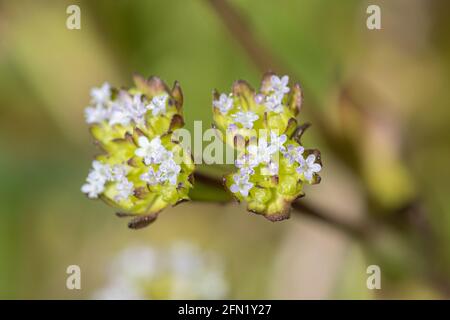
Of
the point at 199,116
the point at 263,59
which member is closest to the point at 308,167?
the point at 263,59

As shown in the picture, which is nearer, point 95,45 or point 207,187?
point 207,187

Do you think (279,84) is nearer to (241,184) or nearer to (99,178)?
(241,184)

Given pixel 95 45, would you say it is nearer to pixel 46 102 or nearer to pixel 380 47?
pixel 46 102

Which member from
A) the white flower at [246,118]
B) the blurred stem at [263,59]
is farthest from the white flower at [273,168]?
the blurred stem at [263,59]

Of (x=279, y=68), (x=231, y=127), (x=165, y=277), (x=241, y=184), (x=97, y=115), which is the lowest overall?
(x=165, y=277)

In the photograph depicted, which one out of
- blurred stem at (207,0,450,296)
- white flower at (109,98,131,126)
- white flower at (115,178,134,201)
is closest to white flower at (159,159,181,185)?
white flower at (115,178,134,201)

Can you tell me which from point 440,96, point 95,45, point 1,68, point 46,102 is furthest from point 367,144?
point 1,68
